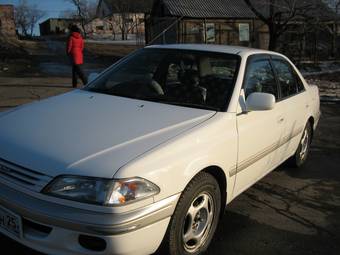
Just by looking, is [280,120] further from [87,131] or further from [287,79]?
[87,131]

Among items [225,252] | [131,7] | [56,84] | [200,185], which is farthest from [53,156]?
[131,7]

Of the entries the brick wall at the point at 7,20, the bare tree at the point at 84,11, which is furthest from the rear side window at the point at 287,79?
the bare tree at the point at 84,11

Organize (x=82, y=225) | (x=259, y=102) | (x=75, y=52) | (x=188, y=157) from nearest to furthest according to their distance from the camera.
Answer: (x=82, y=225) < (x=188, y=157) < (x=259, y=102) < (x=75, y=52)

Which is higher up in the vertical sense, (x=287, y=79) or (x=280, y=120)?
(x=287, y=79)

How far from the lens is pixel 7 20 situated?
41625 millimetres

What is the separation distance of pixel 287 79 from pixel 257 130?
134 cm

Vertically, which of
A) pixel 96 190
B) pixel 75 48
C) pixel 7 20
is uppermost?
pixel 7 20

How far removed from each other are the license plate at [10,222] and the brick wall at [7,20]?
40555mm

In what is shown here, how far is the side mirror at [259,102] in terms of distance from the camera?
3.85 m

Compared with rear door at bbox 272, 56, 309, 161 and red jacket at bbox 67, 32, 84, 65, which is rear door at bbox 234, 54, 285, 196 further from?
red jacket at bbox 67, 32, 84, 65

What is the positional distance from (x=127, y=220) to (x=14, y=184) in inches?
30.8

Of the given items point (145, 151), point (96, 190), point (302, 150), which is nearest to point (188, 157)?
point (145, 151)

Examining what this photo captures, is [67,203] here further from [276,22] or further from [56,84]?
[276,22]

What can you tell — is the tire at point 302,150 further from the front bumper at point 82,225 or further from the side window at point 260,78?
the front bumper at point 82,225
